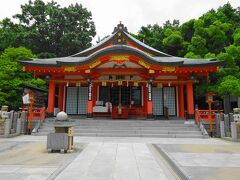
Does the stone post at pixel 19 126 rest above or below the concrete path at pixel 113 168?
above

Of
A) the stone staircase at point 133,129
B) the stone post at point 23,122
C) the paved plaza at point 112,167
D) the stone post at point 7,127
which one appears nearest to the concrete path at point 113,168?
the paved plaza at point 112,167

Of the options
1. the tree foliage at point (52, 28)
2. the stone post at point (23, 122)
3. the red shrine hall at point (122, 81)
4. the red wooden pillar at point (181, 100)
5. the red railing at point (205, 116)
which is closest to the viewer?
the stone post at point (23, 122)

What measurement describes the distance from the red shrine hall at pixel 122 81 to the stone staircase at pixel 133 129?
77.9 inches

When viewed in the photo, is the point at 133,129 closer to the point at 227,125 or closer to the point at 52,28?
the point at 227,125

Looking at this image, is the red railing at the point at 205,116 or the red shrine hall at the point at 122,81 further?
the red shrine hall at the point at 122,81

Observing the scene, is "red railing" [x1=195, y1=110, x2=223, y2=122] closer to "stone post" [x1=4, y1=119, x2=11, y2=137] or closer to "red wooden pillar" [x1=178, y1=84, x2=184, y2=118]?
"red wooden pillar" [x1=178, y1=84, x2=184, y2=118]

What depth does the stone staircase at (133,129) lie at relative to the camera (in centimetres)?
1269

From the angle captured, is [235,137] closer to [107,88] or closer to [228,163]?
[228,163]

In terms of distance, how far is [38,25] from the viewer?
120ft

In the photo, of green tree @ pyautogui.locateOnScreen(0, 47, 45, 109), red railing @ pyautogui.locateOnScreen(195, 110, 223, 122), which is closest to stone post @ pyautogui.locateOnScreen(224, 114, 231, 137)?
red railing @ pyautogui.locateOnScreen(195, 110, 223, 122)

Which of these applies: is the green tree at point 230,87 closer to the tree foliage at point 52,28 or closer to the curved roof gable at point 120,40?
the curved roof gable at point 120,40

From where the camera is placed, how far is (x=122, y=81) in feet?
57.2

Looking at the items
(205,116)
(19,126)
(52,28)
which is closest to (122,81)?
(205,116)

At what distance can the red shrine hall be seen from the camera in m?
15.9
